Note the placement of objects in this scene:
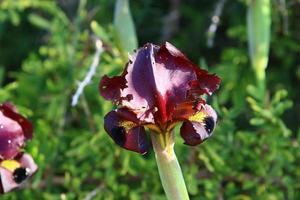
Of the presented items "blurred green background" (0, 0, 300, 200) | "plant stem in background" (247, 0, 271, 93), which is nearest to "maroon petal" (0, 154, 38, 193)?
"blurred green background" (0, 0, 300, 200)

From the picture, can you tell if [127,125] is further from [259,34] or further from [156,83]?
[259,34]

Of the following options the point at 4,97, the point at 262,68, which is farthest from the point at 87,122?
the point at 262,68

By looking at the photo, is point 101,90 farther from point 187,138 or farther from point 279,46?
point 279,46

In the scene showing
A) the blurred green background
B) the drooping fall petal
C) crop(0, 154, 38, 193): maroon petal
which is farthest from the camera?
the blurred green background

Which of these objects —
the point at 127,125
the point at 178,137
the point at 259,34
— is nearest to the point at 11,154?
the point at 127,125

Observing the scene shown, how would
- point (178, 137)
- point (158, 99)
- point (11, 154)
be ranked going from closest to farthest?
point (158, 99), point (11, 154), point (178, 137)

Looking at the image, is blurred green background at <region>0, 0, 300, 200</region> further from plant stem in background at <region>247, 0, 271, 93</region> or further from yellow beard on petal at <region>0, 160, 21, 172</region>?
yellow beard on petal at <region>0, 160, 21, 172</region>

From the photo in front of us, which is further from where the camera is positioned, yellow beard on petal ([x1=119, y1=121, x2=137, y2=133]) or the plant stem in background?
the plant stem in background
